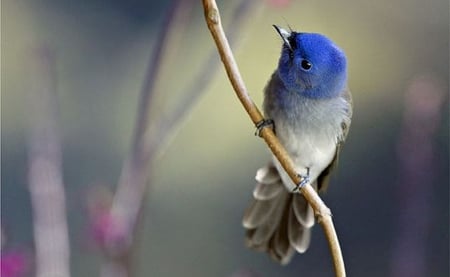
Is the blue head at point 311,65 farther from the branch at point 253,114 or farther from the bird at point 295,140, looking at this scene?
the branch at point 253,114

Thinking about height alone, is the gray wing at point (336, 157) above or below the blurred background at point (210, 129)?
below

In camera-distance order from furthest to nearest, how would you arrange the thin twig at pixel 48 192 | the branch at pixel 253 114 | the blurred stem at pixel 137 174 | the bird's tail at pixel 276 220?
the bird's tail at pixel 276 220, the thin twig at pixel 48 192, the blurred stem at pixel 137 174, the branch at pixel 253 114

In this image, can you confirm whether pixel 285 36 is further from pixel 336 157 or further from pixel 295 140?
pixel 336 157

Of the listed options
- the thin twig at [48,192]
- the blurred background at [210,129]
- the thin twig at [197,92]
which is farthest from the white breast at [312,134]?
the blurred background at [210,129]

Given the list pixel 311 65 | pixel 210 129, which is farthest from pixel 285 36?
pixel 210 129

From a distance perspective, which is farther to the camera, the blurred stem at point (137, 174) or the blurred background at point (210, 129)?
the blurred background at point (210, 129)

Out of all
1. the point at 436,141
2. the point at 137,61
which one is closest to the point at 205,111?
the point at 137,61

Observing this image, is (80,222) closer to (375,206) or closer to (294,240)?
(375,206)

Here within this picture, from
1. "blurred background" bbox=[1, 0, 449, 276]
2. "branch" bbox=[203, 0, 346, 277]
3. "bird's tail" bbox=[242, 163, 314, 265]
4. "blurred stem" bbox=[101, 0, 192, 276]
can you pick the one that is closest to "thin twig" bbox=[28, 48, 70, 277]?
"blurred stem" bbox=[101, 0, 192, 276]
